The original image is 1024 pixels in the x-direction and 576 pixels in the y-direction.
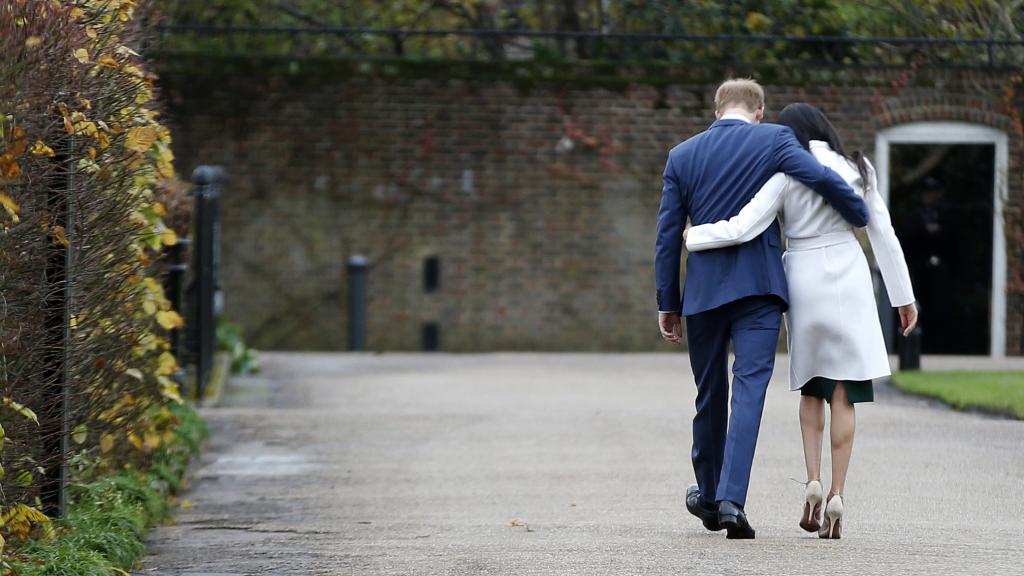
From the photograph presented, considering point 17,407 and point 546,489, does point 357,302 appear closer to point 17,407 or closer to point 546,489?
point 546,489

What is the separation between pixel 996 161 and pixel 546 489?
10577 mm

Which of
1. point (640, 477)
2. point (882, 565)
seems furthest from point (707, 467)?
point (640, 477)

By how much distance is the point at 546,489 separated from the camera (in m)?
7.94

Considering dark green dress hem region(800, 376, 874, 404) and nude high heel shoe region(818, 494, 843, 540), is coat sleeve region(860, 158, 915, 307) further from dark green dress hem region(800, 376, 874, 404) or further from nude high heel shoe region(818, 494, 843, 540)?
nude high heel shoe region(818, 494, 843, 540)

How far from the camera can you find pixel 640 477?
27.0 ft

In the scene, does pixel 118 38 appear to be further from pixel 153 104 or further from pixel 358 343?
pixel 358 343

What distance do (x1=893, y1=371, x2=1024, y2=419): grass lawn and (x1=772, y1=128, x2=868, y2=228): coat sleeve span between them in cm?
471

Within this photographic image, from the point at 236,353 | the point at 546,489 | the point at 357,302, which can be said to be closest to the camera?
the point at 546,489

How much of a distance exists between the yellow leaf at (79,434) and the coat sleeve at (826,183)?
9.01ft

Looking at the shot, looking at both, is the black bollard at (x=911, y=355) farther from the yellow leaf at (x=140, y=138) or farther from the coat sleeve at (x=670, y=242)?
the yellow leaf at (x=140, y=138)

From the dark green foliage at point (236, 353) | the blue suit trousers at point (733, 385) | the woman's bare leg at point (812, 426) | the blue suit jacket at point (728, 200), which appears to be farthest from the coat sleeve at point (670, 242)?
the dark green foliage at point (236, 353)

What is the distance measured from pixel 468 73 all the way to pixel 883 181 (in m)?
4.38

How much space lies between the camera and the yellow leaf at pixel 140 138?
6.06 metres

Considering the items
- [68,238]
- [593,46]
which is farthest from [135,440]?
[593,46]
